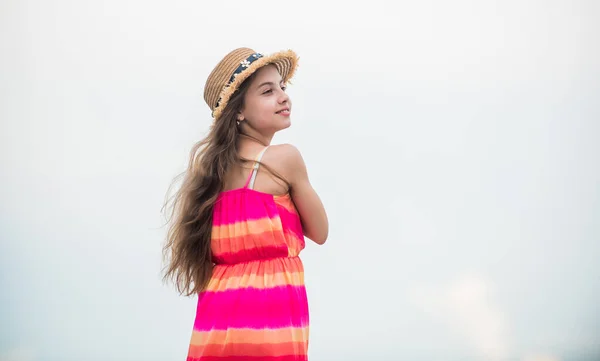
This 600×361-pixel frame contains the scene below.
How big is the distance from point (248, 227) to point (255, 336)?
0.91 feet

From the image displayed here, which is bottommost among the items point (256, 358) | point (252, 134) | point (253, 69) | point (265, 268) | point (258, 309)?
point (256, 358)

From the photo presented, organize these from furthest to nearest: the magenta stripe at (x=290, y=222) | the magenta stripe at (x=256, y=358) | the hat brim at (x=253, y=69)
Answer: the hat brim at (x=253, y=69) → the magenta stripe at (x=290, y=222) → the magenta stripe at (x=256, y=358)

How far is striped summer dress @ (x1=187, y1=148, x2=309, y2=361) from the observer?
1.99 metres

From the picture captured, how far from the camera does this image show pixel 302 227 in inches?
84.9

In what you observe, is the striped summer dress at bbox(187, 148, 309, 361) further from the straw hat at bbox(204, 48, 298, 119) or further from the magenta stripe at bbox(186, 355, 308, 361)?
the straw hat at bbox(204, 48, 298, 119)

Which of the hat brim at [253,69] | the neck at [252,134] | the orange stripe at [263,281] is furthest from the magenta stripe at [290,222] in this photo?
the hat brim at [253,69]

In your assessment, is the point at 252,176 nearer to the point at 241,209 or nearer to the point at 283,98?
the point at 241,209

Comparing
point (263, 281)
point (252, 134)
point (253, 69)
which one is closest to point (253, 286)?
point (263, 281)

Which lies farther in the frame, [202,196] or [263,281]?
[202,196]

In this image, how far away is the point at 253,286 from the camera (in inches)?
80.0

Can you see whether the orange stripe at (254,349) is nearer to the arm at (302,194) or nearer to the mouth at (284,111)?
the arm at (302,194)

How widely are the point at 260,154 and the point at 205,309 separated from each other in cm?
43

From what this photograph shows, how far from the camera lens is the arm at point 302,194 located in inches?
82.3

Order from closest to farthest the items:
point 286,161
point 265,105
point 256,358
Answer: point 256,358 → point 286,161 → point 265,105
